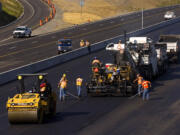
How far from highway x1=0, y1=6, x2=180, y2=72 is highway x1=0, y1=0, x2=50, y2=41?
8126mm

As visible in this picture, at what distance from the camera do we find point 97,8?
12369 cm

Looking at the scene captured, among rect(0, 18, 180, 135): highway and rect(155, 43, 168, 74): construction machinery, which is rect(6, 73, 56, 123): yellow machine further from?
rect(155, 43, 168, 74): construction machinery

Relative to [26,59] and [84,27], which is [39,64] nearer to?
[26,59]

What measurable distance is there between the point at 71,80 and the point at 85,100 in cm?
883

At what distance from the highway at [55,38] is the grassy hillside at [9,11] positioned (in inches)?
802

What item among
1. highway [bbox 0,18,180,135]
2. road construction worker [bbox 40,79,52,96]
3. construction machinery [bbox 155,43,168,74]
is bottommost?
highway [bbox 0,18,180,135]

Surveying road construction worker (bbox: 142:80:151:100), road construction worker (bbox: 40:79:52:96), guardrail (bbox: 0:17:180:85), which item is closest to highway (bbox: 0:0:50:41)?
guardrail (bbox: 0:17:180:85)

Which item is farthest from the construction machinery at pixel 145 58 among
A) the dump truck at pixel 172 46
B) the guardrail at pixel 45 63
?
the guardrail at pixel 45 63

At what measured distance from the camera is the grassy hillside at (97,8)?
360 ft

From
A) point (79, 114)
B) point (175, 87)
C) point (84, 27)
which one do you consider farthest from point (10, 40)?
point (79, 114)

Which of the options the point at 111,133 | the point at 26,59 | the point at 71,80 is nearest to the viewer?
the point at 111,133

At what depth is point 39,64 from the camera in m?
45.5

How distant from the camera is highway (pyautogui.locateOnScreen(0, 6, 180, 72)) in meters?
56.5

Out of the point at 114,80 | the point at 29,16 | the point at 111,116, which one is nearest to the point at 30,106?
the point at 111,116
